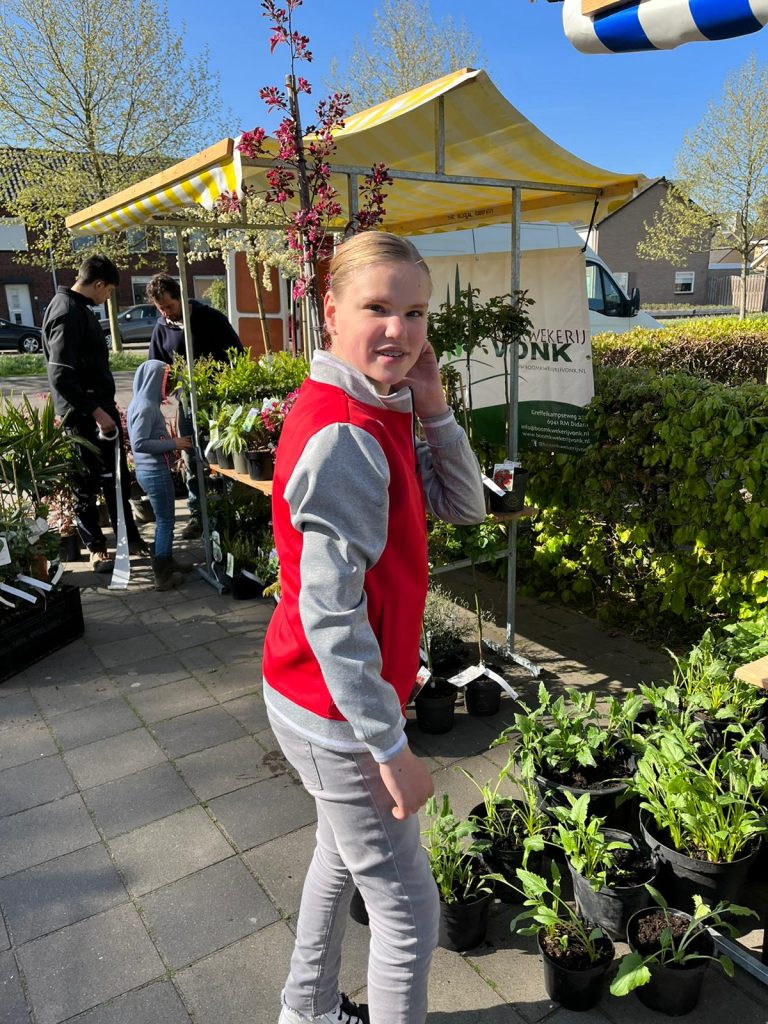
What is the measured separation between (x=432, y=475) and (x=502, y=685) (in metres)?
1.95

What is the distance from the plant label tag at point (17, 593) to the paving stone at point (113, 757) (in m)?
1.03

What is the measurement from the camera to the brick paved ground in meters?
2.05

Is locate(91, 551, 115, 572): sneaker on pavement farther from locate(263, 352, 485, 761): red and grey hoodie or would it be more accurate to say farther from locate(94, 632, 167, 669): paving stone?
locate(263, 352, 485, 761): red and grey hoodie

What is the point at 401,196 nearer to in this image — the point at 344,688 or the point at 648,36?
the point at 648,36

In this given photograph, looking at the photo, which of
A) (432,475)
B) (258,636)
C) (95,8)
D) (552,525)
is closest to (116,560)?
(258,636)

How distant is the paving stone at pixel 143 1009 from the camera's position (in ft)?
6.48

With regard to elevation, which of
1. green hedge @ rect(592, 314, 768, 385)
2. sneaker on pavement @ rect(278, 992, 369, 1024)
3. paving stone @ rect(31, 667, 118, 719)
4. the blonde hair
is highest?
the blonde hair

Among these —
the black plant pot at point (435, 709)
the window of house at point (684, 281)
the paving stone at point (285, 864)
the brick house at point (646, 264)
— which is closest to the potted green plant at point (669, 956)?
the paving stone at point (285, 864)

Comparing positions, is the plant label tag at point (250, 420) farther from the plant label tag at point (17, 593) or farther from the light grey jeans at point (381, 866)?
the light grey jeans at point (381, 866)

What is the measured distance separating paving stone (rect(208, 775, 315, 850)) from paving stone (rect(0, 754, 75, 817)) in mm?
671

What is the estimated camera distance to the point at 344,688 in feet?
4.19

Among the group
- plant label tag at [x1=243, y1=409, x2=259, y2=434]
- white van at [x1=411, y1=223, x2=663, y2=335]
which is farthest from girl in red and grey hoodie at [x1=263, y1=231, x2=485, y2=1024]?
white van at [x1=411, y1=223, x2=663, y2=335]

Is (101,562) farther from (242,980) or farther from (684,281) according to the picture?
(684,281)

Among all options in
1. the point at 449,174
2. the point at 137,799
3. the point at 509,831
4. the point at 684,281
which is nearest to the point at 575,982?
the point at 509,831
